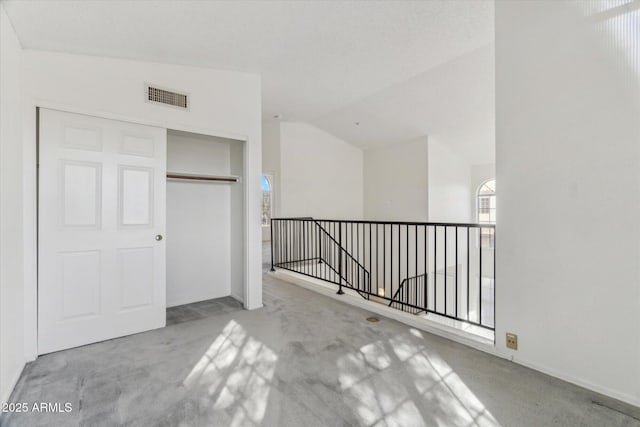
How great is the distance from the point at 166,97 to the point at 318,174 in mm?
4766

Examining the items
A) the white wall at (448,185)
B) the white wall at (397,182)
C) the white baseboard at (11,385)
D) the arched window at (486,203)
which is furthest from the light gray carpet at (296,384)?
the arched window at (486,203)

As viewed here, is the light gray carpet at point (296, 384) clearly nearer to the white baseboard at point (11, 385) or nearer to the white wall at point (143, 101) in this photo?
the white baseboard at point (11, 385)

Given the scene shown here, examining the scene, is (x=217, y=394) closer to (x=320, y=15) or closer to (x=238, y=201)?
(x=238, y=201)

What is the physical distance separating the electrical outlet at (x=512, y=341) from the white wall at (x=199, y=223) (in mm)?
2855

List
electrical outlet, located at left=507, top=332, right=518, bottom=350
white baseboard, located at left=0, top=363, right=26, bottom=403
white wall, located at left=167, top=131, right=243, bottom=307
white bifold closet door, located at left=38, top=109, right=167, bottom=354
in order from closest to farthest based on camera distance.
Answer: white baseboard, located at left=0, top=363, right=26, bottom=403 → electrical outlet, located at left=507, top=332, right=518, bottom=350 → white bifold closet door, located at left=38, top=109, right=167, bottom=354 → white wall, located at left=167, top=131, right=243, bottom=307

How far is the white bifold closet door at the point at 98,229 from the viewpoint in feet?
7.77

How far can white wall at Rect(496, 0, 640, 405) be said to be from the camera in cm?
173

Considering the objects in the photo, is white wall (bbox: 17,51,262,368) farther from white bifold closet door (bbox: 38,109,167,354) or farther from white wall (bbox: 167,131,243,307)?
white wall (bbox: 167,131,243,307)

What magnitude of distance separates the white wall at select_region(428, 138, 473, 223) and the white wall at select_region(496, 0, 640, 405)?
491cm

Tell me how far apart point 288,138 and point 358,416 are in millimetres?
6083

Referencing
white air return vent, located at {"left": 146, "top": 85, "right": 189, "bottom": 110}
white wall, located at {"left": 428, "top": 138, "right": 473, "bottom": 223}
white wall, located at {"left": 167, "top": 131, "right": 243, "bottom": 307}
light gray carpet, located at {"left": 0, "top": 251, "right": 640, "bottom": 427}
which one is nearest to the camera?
light gray carpet, located at {"left": 0, "top": 251, "right": 640, "bottom": 427}

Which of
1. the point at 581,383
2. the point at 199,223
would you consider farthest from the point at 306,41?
the point at 581,383

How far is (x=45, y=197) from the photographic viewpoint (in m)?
2.34

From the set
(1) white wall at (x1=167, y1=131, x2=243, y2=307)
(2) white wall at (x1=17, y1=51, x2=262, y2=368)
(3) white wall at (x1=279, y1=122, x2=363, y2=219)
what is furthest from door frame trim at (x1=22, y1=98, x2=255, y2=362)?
(3) white wall at (x1=279, y1=122, x2=363, y2=219)
